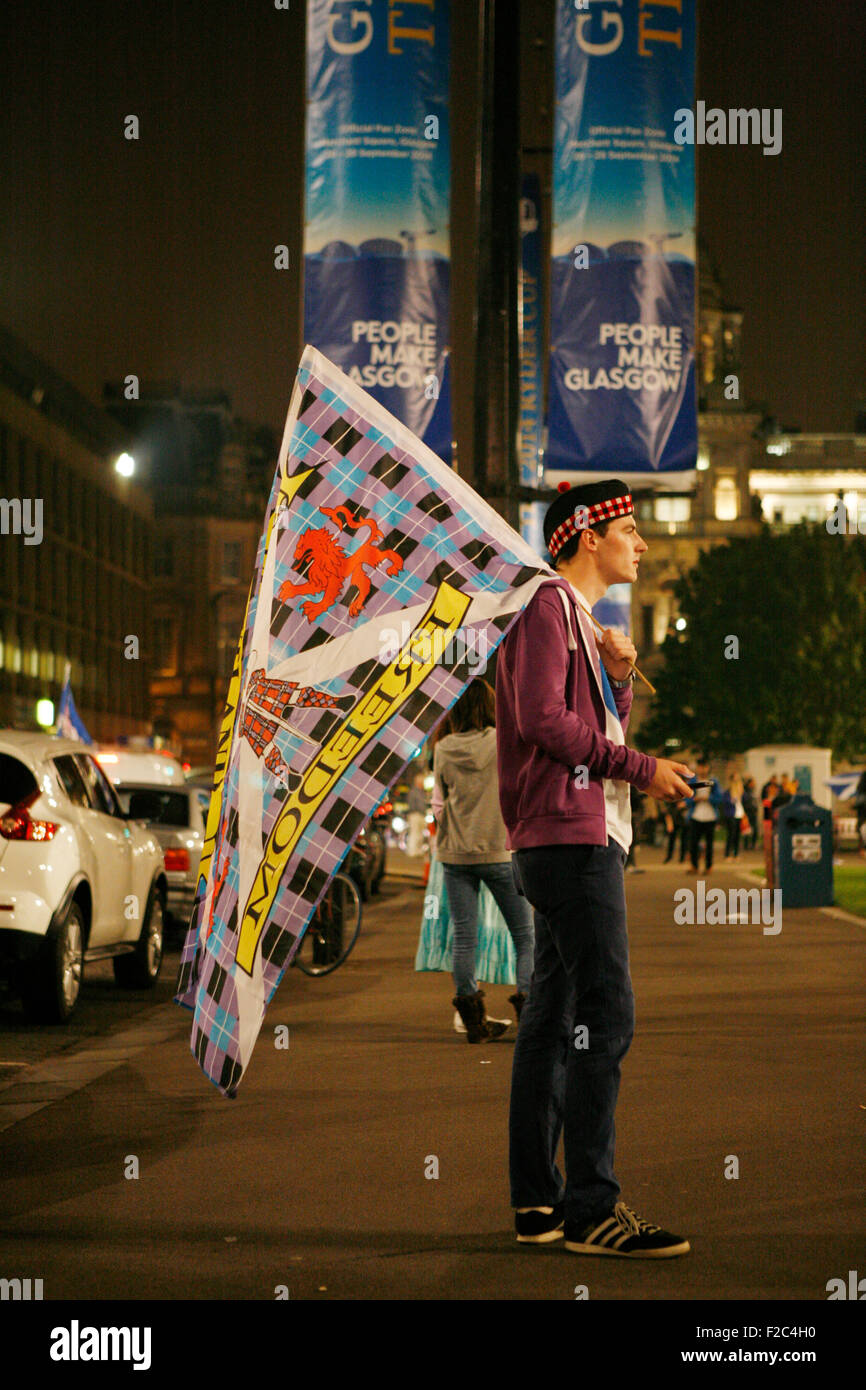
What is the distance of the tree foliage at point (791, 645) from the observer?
2608 inches

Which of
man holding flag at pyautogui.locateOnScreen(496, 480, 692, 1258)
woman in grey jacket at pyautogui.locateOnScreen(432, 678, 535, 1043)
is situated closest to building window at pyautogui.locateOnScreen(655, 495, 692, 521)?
woman in grey jacket at pyautogui.locateOnScreen(432, 678, 535, 1043)

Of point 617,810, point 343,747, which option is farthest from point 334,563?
point 617,810

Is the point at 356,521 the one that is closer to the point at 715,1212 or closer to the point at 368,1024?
the point at 715,1212

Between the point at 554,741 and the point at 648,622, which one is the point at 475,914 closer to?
the point at 554,741

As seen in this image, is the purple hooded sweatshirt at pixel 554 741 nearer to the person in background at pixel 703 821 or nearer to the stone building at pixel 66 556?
the person in background at pixel 703 821

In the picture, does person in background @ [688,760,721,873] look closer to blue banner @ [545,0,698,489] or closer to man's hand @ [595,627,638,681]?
blue banner @ [545,0,698,489]

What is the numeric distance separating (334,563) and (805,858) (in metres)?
16.8

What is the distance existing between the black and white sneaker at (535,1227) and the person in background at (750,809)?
31.2m

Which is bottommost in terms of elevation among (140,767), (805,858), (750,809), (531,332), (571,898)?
(750,809)

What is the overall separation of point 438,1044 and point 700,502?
3718 inches

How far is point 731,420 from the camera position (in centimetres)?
10012

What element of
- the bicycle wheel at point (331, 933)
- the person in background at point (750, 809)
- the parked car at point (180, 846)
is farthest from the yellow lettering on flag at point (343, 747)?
the person in background at point (750, 809)

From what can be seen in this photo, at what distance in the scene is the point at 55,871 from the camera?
412 inches

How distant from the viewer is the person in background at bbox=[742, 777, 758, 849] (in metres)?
38.5
